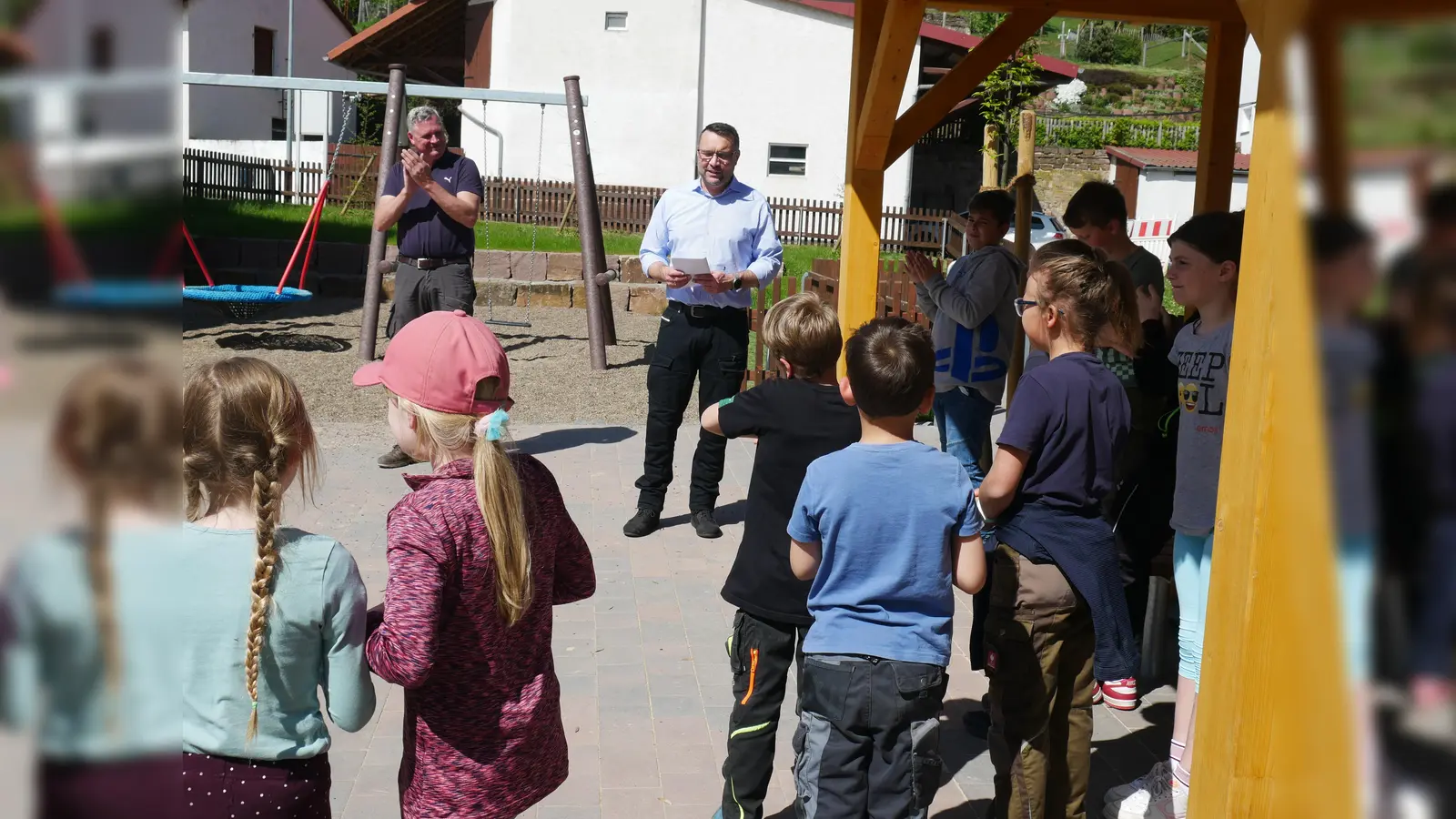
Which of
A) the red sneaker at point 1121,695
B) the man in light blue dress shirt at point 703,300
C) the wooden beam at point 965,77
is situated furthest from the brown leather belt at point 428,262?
the red sneaker at point 1121,695

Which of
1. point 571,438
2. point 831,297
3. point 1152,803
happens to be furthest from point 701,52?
point 1152,803

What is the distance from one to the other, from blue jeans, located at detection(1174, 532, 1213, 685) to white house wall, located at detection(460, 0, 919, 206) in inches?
861

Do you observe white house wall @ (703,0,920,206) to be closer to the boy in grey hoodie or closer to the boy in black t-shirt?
the boy in grey hoodie

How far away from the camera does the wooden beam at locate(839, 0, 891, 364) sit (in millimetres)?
5191

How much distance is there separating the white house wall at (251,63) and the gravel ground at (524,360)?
1406 centimetres

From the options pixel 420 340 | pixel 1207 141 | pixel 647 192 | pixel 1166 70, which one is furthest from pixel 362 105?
pixel 1166 70

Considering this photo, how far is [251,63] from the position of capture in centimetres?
3078

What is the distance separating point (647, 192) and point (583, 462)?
16496 millimetres

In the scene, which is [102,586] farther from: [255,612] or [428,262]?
[428,262]

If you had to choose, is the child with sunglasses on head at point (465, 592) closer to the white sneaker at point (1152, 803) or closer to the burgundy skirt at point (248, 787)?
the burgundy skirt at point (248, 787)

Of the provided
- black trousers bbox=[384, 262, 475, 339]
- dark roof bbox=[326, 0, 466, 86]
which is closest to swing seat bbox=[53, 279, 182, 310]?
black trousers bbox=[384, 262, 475, 339]

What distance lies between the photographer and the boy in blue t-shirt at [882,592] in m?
2.62

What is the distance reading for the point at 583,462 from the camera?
744cm

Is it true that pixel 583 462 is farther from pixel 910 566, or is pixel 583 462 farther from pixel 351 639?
pixel 351 639
